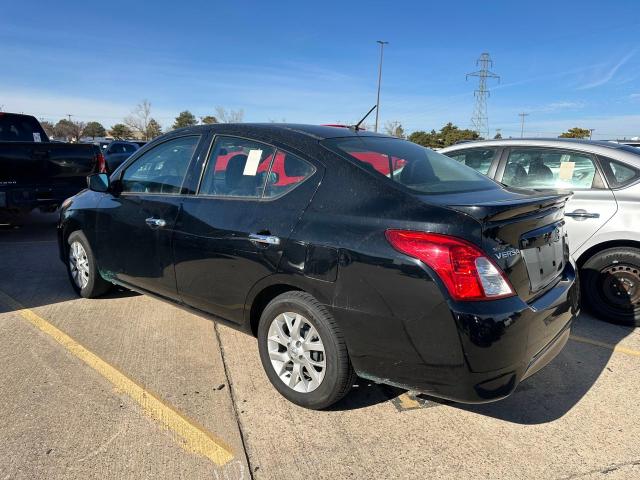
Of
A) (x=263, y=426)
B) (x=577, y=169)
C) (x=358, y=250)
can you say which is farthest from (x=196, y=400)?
(x=577, y=169)

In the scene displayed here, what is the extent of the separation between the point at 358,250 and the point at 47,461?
187cm

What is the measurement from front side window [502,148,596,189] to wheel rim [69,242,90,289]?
4.25 meters

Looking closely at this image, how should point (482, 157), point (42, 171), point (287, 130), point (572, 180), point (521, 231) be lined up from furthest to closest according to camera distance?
point (42, 171) < point (482, 157) < point (572, 180) < point (287, 130) < point (521, 231)

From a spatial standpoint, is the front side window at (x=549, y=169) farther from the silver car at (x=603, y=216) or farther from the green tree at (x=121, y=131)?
the green tree at (x=121, y=131)

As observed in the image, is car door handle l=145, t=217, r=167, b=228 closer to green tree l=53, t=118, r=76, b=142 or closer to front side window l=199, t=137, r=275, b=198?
front side window l=199, t=137, r=275, b=198

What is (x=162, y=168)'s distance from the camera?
3873 mm

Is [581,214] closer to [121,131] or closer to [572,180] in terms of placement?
[572,180]

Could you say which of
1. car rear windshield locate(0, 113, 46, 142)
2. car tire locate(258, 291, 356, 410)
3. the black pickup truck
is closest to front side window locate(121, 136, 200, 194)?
car tire locate(258, 291, 356, 410)

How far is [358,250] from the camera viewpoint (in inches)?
97.7

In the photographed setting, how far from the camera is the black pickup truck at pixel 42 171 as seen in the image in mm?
6855

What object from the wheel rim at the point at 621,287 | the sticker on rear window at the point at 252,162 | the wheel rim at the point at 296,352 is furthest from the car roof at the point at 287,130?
the wheel rim at the point at 621,287

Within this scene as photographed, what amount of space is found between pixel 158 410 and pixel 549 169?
4.11 meters

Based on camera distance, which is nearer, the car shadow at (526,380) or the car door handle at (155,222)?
the car shadow at (526,380)

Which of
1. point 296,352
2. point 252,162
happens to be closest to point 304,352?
point 296,352
